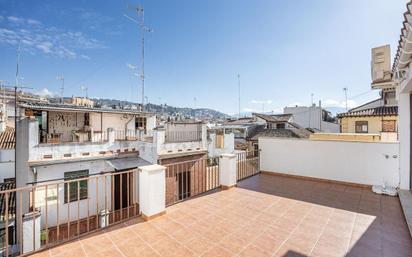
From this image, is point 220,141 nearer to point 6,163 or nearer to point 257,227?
point 257,227

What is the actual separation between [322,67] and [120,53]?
42.5ft

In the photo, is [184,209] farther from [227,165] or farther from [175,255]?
[227,165]

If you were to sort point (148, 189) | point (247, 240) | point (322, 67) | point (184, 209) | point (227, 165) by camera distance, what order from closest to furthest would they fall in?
point (247, 240) → point (148, 189) → point (184, 209) → point (227, 165) → point (322, 67)

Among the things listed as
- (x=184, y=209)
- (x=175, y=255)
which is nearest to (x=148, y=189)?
(x=184, y=209)

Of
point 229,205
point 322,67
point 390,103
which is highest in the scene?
point 322,67

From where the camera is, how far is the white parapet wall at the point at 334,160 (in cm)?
473

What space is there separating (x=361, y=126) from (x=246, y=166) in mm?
12269

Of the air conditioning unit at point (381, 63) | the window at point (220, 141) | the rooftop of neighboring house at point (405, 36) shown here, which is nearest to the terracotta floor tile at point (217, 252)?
the rooftop of neighboring house at point (405, 36)

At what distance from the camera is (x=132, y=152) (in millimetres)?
10227

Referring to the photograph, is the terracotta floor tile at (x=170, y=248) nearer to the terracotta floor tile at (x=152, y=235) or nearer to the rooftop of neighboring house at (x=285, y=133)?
the terracotta floor tile at (x=152, y=235)

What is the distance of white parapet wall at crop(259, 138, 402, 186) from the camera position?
4727mm

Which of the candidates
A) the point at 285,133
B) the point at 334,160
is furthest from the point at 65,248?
the point at 285,133

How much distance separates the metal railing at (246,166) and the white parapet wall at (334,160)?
272 millimetres

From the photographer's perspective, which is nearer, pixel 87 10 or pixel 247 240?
pixel 247 240
